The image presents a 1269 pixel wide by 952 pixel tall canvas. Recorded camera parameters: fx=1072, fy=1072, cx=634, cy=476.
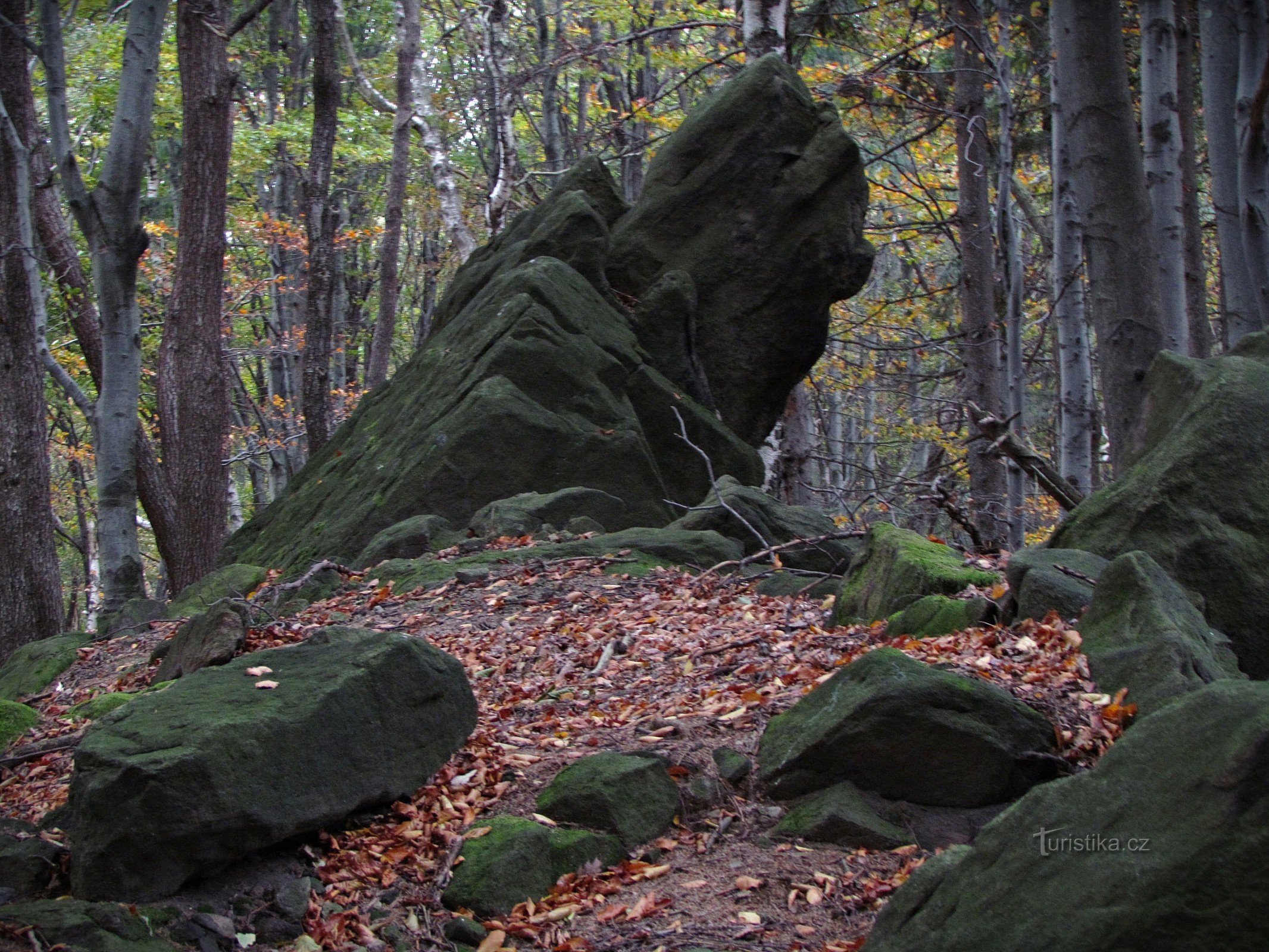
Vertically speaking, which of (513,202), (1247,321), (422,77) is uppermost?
(422,77)

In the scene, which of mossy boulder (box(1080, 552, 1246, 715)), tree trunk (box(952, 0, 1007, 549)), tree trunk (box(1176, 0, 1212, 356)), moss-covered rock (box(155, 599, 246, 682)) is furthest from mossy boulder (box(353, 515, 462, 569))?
tree trunk (box(952, 0, 1007, 549))

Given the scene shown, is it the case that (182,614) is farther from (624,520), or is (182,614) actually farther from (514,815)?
(514,815)

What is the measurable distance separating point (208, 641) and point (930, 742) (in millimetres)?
3686

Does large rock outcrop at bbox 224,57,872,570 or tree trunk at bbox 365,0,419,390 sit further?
tree trunk at bbox 365,0,419,390

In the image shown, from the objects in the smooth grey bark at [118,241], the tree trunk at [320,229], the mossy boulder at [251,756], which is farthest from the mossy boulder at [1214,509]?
the tree trunk at [320,229]

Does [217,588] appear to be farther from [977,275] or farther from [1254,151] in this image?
[977,275]

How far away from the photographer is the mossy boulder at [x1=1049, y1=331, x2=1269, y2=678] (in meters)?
4.49

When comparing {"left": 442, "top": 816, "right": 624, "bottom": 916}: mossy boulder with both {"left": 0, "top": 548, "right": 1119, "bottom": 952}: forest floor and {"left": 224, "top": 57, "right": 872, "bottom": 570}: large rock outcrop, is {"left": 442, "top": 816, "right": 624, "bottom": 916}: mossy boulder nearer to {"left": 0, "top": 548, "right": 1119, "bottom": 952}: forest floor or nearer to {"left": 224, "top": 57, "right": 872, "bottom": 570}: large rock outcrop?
{"left": 0, "top": 548, "right": 1119, "bottom": 952}: forest floor

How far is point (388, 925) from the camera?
3.28 m

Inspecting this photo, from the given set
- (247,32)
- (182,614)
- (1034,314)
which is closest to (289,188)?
(247,32)

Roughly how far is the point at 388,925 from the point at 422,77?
1622cm

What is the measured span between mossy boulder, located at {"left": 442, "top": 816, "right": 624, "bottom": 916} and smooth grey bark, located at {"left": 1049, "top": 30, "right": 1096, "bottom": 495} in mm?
6623

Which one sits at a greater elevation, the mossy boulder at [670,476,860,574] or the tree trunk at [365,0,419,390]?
the tree trunk at [365,0,419,390]

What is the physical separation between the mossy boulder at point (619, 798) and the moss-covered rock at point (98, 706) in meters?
3.09
